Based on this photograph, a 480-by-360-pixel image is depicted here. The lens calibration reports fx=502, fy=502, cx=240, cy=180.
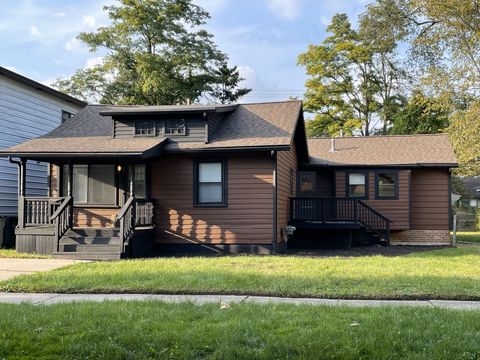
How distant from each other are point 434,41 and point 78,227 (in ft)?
61.0

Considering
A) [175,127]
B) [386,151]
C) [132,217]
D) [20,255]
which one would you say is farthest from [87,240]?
[386,151]

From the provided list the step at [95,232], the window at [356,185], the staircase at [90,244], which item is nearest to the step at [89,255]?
the staircase at [90,244]

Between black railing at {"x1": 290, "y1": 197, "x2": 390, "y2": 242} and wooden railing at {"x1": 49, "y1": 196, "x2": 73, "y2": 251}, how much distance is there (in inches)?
291

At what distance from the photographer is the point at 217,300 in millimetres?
7652

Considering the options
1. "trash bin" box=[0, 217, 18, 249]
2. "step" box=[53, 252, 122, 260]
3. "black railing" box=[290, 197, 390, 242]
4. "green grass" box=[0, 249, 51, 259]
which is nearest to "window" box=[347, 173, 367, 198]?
"black railing" box=[290, 197, 390, 242]

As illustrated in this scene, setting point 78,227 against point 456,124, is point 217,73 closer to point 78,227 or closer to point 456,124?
point 456,124

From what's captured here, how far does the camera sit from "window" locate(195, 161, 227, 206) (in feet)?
49.6

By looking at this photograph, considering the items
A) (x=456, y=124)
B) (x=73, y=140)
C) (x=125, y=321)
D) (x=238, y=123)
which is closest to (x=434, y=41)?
(x=456, y=124)

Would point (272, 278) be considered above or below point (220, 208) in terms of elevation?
below

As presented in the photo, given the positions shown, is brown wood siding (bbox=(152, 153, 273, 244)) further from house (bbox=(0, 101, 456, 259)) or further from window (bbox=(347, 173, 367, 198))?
window (bbox=(347, 173, 367, 198))

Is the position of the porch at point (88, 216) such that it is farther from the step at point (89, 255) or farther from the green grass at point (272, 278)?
the green grass at point (272, 278)

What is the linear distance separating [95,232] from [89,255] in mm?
1611

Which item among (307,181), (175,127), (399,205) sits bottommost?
(399,205)

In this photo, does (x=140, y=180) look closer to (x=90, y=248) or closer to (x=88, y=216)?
(x=88, y=216)
